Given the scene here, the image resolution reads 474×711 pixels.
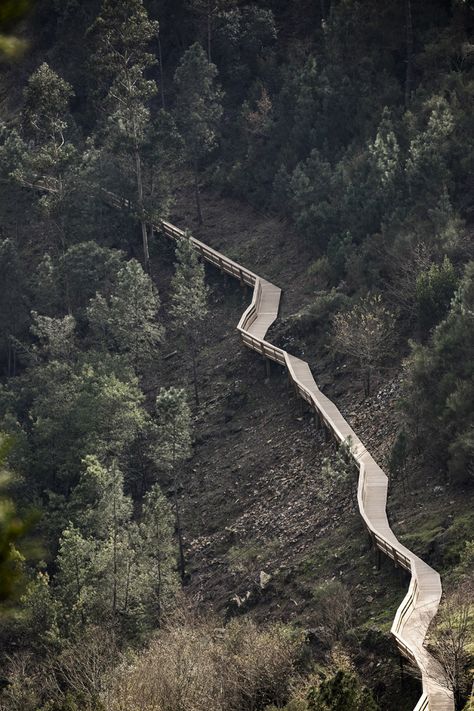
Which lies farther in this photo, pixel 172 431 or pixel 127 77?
pixel 127 77

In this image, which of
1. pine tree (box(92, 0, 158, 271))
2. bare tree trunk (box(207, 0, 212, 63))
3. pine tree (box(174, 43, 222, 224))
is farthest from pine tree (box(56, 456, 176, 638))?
bare tree trunk (box(207, 0, 212, 63))

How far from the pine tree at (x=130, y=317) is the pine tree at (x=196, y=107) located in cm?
1168

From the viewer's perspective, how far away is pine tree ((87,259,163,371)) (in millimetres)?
66375

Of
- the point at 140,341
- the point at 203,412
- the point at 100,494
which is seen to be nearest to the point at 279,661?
the point at 100,494

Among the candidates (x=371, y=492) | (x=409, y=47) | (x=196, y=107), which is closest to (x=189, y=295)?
(x=196, y=107)

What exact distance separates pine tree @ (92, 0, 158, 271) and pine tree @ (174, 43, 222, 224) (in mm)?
3262

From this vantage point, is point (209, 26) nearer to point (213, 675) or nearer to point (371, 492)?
point (371, 492)

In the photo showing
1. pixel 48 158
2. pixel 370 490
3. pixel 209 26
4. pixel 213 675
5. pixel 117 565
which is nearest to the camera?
pixel 213 675

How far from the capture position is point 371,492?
47.6 m

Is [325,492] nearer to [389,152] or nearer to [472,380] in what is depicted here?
[472,380]

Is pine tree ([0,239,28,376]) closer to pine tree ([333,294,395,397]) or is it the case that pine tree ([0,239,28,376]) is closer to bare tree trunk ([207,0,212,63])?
bare tree trunk ([207,0,212,63])

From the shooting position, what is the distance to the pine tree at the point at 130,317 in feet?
218

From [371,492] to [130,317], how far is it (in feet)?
76.1

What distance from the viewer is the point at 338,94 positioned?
72750 millimetres
